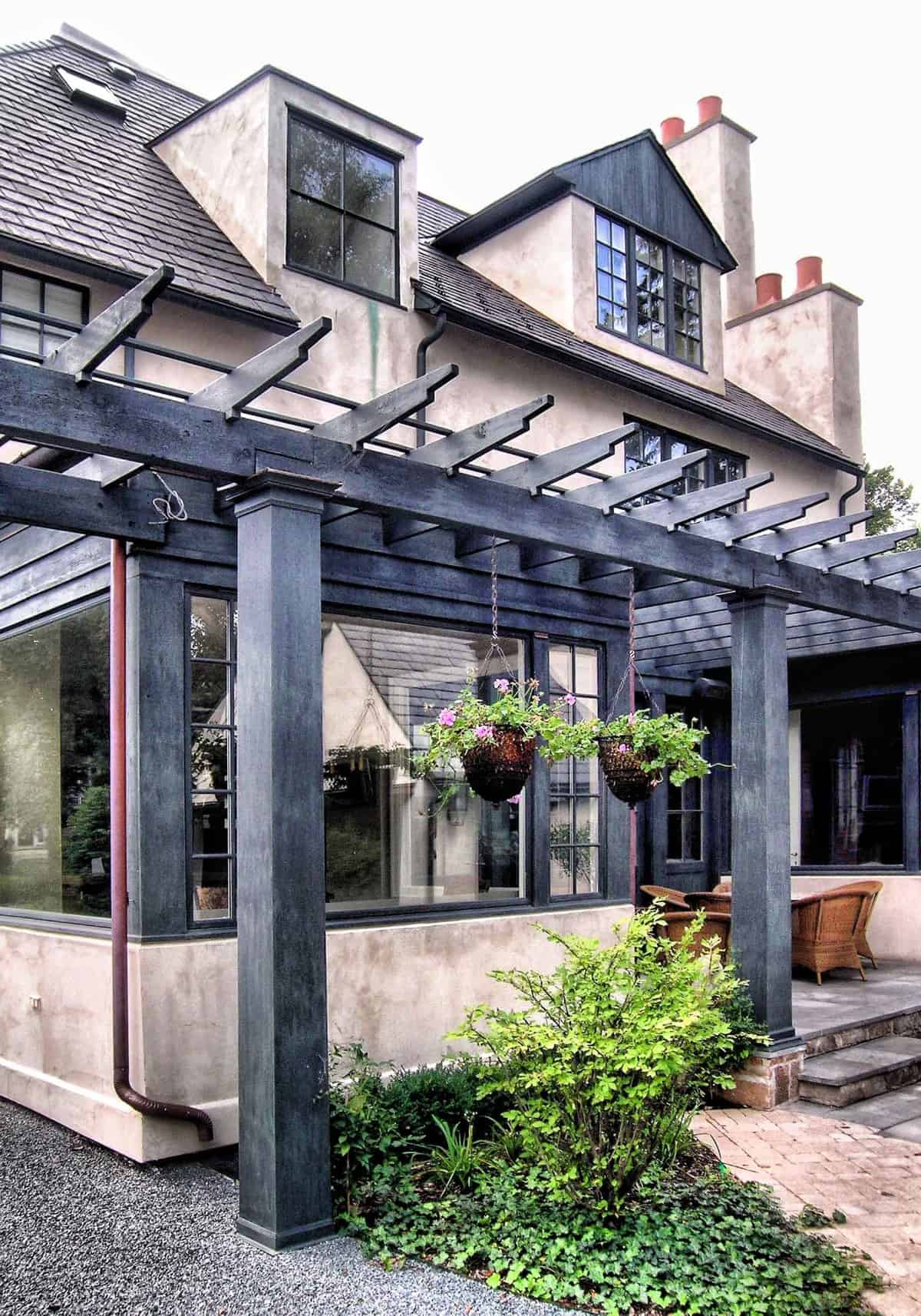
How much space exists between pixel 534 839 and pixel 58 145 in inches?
233

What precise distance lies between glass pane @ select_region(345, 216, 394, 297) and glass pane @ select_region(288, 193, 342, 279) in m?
0.07

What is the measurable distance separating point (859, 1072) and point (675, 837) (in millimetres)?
4865

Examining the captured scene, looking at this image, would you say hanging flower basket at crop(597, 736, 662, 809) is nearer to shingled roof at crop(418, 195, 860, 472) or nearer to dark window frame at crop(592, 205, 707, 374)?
shingled roof at crop(418, 195, 860, 472)

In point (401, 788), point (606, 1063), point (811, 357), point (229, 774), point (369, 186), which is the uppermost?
point (811, 357)

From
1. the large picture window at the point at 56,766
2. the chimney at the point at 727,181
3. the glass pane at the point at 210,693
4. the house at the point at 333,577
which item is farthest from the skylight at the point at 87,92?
the chimney at the point at 727,181

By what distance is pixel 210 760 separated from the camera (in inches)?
240

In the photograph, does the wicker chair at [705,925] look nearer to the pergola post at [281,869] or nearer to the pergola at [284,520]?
the pergola at [284,520]

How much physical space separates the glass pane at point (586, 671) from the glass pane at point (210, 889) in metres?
3.14

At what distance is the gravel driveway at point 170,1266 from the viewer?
3.88m

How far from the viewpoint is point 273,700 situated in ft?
14.8

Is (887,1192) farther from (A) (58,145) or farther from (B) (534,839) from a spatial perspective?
(A) (58,145)

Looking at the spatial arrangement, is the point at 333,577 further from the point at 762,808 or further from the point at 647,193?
the point at 647,193

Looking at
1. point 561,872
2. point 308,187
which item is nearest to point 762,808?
point 561,872

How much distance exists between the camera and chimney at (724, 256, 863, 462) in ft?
45.1
